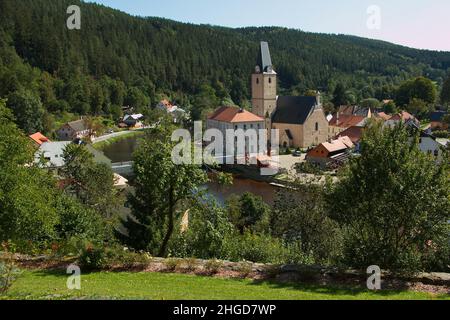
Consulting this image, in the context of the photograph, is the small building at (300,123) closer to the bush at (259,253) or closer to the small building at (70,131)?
the small building at (70,131)

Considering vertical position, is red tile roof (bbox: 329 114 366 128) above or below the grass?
above

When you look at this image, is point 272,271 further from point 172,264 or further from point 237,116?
point 237,116

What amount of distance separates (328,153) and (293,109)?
539 inches

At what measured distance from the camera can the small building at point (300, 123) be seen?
58438 mm

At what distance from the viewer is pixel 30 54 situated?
9588 centimetres

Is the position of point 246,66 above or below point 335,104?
above

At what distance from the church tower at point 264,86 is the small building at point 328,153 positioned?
12698 mm

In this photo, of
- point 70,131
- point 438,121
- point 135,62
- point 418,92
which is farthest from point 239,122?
point 135,62

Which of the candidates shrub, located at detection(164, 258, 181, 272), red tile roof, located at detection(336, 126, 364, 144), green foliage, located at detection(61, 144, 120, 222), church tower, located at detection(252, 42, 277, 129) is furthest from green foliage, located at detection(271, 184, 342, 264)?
church tower, located at detection(252, 42, 277, 129)

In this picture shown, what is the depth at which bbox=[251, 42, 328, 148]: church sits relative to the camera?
58719 millimetres

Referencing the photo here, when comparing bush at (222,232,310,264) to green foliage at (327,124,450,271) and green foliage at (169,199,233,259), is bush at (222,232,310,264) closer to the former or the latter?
green foliage at (169,199,233,259)
